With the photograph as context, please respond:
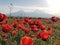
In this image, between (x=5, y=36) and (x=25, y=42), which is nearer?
(x=25, y=42)

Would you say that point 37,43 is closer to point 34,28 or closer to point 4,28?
point 34,28

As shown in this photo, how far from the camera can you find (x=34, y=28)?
5703 millimetres

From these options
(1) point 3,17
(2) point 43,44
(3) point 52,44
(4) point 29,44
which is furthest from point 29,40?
(3) point 52,44

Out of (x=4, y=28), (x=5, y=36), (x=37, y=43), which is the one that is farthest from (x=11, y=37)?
(x=4, y=28)

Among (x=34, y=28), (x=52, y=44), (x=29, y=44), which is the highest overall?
(x=29, y=44)

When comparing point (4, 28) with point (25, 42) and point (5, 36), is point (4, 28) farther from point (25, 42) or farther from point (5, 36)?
point (25, 42)

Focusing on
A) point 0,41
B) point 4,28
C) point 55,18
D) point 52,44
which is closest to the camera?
point 4,28

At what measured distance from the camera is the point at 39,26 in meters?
5.76

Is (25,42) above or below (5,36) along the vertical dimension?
above

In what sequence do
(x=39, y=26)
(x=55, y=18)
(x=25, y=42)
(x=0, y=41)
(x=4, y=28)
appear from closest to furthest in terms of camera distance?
(x=25, y=42) → (x=4, y=28) → (x=0, y=41) → (x=39, y=26) → (x=55, y=18)

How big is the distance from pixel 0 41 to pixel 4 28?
2.09ft

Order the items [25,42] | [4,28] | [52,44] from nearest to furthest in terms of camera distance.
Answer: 1. [25,42]
2. [4,28]
3. [52,44]

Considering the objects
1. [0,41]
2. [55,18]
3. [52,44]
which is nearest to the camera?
[0,41]

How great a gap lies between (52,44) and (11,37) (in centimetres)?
118
